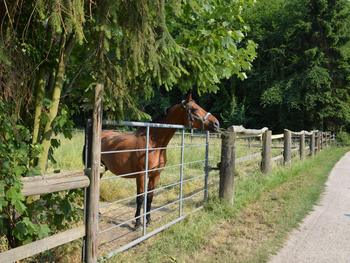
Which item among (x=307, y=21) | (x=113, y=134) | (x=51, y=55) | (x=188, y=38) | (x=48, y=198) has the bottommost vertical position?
(x=48, y=198)

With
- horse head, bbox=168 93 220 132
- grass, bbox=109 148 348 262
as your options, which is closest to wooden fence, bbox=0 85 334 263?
grass, bbox=109 148 348 262

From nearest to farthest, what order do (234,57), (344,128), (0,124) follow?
1. (0,124)
2. (234,57)
3. (344,128)

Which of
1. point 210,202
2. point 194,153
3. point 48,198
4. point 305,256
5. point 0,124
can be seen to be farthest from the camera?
point 194,153

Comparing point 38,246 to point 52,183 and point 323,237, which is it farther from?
point 323,237

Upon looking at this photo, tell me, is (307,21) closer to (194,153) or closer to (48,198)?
(194,153)

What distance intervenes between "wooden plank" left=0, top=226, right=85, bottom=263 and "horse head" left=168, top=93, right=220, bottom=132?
10.3ft

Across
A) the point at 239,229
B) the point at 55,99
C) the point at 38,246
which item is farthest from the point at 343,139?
the point at 38,246

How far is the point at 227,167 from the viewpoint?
8156mm

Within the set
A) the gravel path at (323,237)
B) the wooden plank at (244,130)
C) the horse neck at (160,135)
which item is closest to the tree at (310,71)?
the wooden plank at (244,130)

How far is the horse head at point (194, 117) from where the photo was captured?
7180 mm

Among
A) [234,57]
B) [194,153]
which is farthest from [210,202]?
[194,153]

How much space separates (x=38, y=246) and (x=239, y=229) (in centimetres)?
365

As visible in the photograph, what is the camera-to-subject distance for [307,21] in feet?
139

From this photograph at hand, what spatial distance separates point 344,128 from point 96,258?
4091 cm
